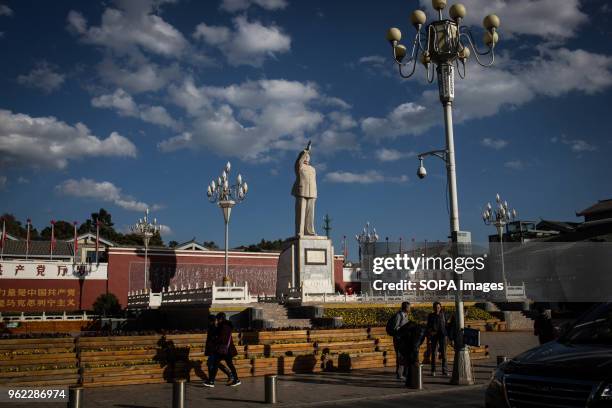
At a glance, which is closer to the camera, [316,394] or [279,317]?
[316,394]

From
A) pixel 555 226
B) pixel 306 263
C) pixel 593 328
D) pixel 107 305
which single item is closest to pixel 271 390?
pixel 593 328

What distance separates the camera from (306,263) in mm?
31703

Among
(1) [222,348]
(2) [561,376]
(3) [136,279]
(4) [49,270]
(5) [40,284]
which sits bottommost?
(1) [222,348]

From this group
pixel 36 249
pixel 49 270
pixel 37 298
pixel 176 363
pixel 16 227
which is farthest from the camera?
pixel 16 227

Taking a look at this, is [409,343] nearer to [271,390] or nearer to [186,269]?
[271,390]

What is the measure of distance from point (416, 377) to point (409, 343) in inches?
29.9

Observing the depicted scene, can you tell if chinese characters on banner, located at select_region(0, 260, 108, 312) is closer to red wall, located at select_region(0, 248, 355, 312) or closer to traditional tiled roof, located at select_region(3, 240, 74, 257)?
red wall, located at select_region(0, 248, 355, 312)

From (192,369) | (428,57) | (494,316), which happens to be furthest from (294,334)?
(494,316)

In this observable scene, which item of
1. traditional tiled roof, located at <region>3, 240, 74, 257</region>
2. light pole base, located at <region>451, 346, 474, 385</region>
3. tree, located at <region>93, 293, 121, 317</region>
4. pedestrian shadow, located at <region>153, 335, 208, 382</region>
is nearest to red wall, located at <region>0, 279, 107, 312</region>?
tree, located at <region>93, 293, 121, 317</region>

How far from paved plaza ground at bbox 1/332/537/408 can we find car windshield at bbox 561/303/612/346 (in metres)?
3.66

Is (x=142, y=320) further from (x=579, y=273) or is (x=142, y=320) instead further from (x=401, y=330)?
(x=579, y=273)

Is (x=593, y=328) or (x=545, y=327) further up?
(x=593, y=328)

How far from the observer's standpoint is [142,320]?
31438 millimetres

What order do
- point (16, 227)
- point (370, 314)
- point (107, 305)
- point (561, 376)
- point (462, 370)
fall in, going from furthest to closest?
1. point (16, 227)
2. point (107, 305)
3. point (370, 314)
4. point (462, 370)
5. point (561, 376)
